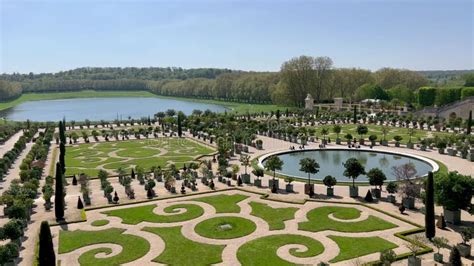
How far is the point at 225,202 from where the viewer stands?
37.1 metres

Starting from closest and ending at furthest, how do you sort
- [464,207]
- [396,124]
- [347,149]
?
[464,207]
[347,149]
[396,124]

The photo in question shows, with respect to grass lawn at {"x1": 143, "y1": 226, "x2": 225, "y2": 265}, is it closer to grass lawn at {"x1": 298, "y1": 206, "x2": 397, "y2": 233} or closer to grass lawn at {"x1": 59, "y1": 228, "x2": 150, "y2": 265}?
grass lawn at {"x1": 59, "y1": 228, "x2": 150, "y2": 265}

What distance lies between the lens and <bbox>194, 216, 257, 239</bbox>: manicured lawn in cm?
2970

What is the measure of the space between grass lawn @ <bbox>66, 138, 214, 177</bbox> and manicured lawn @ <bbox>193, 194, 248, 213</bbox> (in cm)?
1672

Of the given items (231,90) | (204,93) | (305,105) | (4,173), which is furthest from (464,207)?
(204,93)

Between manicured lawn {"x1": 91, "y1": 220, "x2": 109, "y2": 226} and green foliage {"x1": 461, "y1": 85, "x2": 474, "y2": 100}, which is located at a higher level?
green foliage {"x1": 461, "y1": 85, "x2": 474, "y2": 100}

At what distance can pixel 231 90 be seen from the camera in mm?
169375

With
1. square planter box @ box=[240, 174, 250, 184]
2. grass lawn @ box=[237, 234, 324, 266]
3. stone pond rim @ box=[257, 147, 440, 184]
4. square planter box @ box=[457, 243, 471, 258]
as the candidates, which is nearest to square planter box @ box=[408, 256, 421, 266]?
square planter box @ box=[457, 243, 471, 258]

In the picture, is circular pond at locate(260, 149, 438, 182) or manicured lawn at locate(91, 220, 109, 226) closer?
manicured lawn at locate(91, 220, 109, 226)

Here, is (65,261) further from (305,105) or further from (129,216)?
(305,105)

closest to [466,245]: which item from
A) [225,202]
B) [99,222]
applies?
[225,202]

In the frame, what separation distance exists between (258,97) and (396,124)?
71.0m

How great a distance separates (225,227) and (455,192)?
1635cm

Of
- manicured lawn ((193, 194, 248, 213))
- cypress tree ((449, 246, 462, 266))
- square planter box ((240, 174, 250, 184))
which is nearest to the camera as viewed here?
cypress tree ((449, 246, 462, 266))
